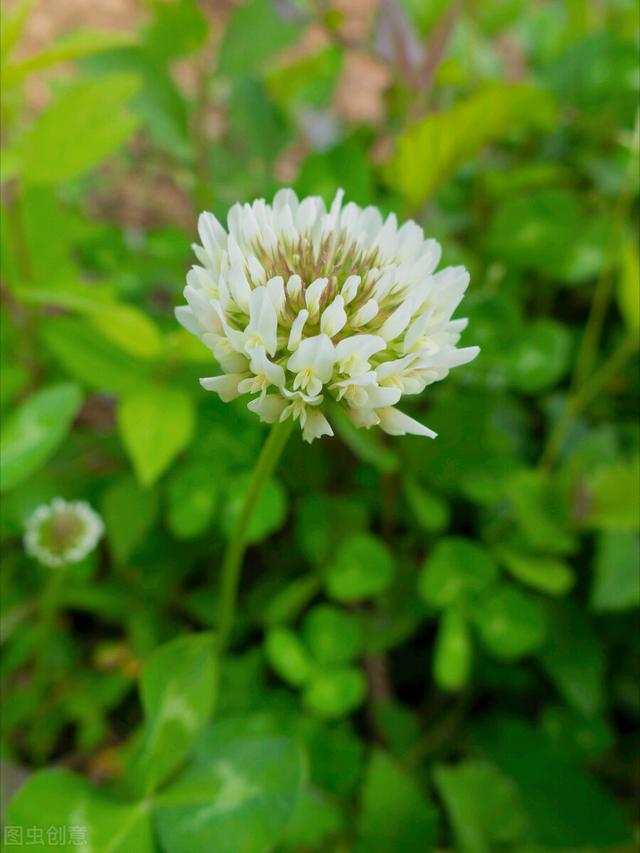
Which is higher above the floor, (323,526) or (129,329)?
(129,329)

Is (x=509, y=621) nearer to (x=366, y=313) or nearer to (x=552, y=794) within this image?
(x=552, y=794)

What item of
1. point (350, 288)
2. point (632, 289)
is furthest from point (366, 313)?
point (632, 289)

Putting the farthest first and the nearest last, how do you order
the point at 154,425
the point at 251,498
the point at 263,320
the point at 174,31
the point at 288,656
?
1. the point at 174,31
2. the point at 288,656
3. the point at 154,425
4. the point at 251,498
5. the point at 263,320

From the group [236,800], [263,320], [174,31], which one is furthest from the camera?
[174,31]

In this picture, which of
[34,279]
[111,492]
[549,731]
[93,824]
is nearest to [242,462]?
[111,492]

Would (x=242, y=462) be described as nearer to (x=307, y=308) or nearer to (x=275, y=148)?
(x=307, y=308)

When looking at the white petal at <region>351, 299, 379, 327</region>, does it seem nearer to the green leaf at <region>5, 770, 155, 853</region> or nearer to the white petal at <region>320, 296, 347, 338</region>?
the white petal at <region>320, 296, 347, 338</region>
